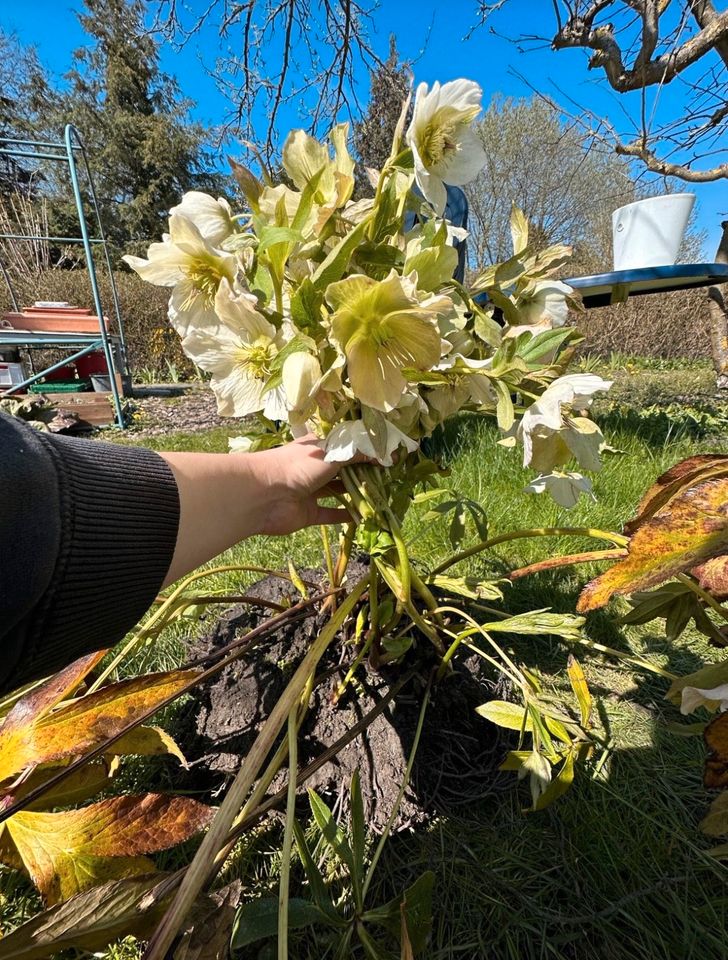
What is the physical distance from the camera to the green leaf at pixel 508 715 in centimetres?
50

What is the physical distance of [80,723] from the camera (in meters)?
0.45

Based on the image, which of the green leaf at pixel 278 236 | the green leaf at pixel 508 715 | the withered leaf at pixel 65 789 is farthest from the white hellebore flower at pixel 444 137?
the withered leaf at pixel 65 789

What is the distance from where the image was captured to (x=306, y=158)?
0.40m

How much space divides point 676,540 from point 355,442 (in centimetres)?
24

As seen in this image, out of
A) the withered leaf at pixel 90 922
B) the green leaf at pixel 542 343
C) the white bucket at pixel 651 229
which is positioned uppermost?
the white bucket at pixel 651 229

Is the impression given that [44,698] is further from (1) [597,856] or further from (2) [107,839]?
(1) [597,856]

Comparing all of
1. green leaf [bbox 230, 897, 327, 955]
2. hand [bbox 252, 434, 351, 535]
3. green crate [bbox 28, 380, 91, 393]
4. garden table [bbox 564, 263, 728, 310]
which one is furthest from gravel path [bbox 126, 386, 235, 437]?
green leaf [bbox 230, 897, 327, 955]

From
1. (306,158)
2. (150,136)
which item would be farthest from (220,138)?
(150,136)

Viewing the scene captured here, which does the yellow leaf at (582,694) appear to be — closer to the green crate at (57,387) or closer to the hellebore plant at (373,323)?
the hellebore plant at (373,323)

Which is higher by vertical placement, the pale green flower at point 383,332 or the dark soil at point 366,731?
the pale green flower at point 383,332

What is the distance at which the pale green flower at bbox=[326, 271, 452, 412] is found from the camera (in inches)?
12.7

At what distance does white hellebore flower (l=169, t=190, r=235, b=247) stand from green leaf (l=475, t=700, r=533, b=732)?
21.2 inches

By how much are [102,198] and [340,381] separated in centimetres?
1472

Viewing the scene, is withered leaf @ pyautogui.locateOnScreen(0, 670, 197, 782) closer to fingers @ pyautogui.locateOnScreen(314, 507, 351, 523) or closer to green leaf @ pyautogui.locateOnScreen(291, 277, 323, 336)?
fingers @ pyautogui.locateOnScreen(314, 507, 351, 523)
